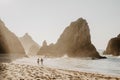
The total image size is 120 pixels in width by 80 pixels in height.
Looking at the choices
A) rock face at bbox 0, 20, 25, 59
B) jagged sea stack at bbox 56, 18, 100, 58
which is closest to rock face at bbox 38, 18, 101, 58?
jagged sea stack at bbox 56, 18, 100, 58

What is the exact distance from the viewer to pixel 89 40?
154 m

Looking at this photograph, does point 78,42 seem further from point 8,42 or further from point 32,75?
point 32,75

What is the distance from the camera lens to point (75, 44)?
511 ft

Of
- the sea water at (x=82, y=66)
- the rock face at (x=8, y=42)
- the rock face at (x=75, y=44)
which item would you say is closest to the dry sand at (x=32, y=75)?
the sea water at (x=82, y=66)

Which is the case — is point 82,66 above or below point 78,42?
below

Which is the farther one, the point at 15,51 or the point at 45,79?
the point at 15,51

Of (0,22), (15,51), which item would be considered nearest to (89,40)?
(15,51)

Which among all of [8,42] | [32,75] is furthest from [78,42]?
[32,75]

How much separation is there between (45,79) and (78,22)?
14336cm

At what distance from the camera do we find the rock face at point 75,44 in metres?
150

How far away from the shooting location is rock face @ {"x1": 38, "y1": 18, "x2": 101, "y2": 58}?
150 m

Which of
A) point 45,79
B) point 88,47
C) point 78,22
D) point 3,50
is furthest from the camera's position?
point 78,22

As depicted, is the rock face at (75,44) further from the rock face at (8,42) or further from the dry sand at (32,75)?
the dry sand at (32,75)

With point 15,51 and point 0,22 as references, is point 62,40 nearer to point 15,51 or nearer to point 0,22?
point 15,51
